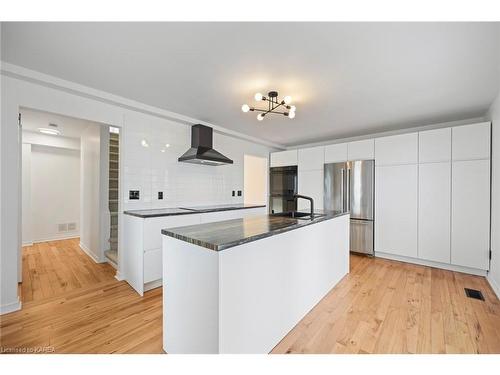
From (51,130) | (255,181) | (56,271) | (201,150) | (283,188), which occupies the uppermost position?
(51,130)

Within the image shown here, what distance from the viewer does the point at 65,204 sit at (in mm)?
4863

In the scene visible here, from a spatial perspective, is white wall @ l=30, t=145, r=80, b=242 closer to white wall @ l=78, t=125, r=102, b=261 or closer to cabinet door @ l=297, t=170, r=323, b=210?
white wall @ l=78, t=125, r=102, b=261

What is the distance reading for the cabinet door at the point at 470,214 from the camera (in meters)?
2.76

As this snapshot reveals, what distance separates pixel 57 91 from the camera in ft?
7.32

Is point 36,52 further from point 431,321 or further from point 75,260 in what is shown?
point 431,321

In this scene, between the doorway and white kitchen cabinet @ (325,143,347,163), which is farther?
white kitchen cabinet @ (325,143,347,163)

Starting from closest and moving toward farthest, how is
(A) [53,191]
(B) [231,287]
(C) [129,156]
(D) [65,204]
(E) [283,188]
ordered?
(B) [231,287]
(C) [129,156]
(A) [53,191]
(D) [65,204]
(E) [283,188]

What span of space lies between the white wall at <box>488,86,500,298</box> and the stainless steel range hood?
134 inches

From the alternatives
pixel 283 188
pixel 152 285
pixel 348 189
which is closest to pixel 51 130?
pixel 152 285

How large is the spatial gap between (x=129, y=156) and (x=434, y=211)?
4.36 m

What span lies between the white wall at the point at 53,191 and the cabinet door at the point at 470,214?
7.22m

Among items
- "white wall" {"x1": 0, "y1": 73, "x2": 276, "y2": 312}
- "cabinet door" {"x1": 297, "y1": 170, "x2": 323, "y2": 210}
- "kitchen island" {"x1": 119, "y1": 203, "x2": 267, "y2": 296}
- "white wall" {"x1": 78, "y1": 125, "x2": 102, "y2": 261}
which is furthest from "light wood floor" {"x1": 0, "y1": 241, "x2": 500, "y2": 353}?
"cabinet door" {"x1": 297, "y1": 170, "x2": 323, "y2": 210}

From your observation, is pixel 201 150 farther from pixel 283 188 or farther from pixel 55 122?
pixel 55 122

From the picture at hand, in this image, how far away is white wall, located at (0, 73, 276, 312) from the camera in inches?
77.3
